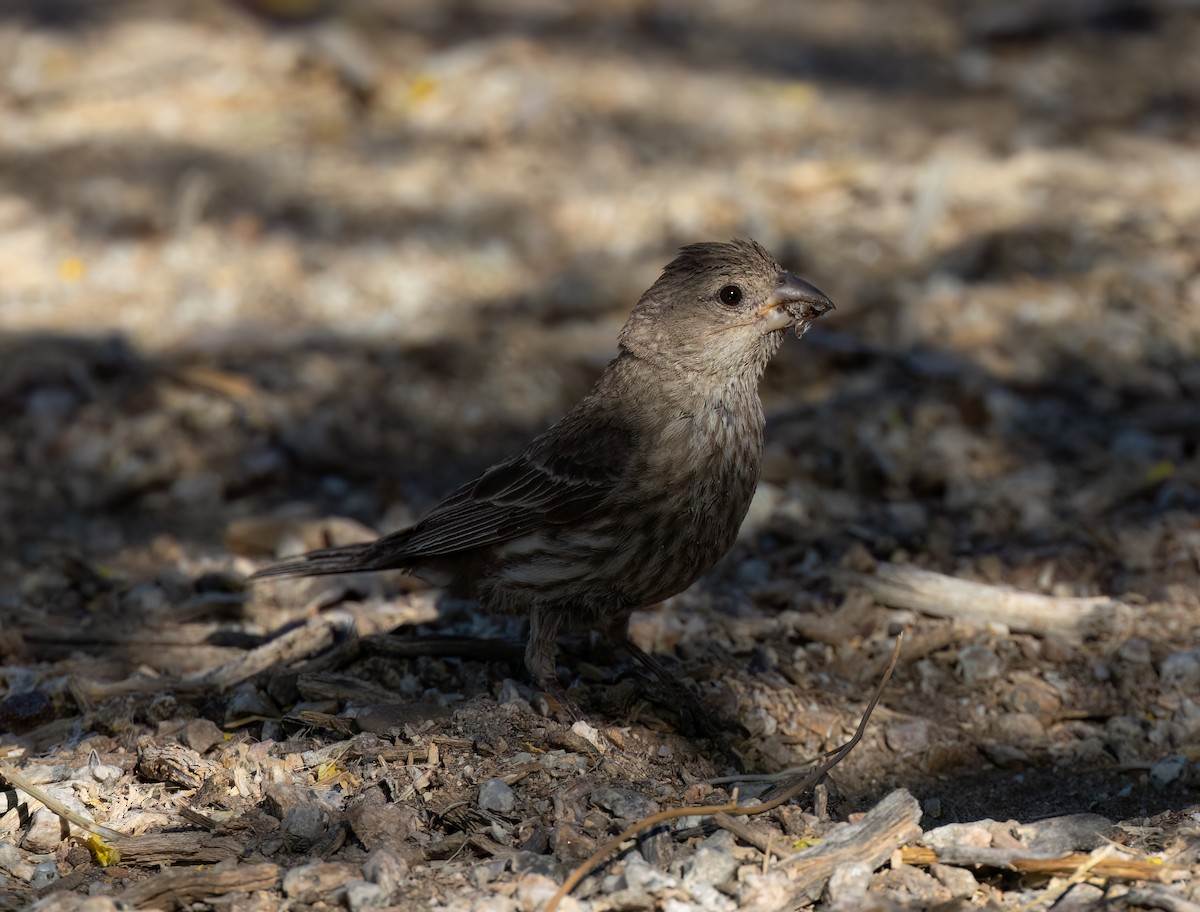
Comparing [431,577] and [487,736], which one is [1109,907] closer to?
[487,736]

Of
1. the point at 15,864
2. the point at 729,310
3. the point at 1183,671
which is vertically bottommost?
the point at 15,864

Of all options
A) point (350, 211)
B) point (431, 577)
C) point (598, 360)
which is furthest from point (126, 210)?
point (431, 577)

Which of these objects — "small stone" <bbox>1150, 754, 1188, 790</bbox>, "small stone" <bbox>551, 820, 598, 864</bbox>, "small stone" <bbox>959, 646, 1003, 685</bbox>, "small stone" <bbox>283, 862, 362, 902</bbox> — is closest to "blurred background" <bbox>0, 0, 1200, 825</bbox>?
"small stone" <bbox>959, 646, 1003, 685</bbox>

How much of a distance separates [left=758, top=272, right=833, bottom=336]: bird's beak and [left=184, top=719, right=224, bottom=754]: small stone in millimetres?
2096

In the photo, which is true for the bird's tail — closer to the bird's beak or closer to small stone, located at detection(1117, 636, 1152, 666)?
the bird's beak

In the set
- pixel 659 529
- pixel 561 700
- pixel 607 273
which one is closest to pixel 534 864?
pixel 561 700

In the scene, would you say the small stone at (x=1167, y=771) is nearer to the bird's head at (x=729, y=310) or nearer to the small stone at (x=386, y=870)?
the bird's head at (x=729, y=310)

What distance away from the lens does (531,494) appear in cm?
448

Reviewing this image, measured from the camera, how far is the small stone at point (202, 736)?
12.8 ft

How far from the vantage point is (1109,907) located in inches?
117

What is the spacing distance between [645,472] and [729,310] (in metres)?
0.62

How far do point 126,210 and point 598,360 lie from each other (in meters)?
3.06

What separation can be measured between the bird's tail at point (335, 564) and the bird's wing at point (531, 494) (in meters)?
0.13

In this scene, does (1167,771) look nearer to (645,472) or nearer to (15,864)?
(645,472)
